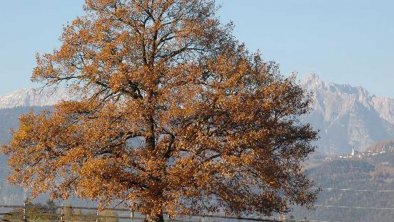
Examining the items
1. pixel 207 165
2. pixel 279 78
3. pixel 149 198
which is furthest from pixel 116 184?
pixel 279 78

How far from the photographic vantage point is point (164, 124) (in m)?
38.7

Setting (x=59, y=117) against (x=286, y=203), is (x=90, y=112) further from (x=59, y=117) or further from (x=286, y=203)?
(x=286, y=203)

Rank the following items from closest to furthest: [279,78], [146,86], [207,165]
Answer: [207,165], [146,86], [279,78]

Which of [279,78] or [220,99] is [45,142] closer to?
[220,99]

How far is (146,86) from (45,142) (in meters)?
6.46

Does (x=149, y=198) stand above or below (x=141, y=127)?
below

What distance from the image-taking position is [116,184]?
37531 mm

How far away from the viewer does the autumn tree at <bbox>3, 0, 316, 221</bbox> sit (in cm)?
3769

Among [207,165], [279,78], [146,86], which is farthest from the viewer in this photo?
[279,78]

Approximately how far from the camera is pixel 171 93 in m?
38.4

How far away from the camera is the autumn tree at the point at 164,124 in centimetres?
3769

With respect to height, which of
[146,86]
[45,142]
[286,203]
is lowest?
[286,203]

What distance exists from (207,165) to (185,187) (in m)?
2.22

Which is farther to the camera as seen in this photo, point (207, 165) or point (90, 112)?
point (90, 112)
